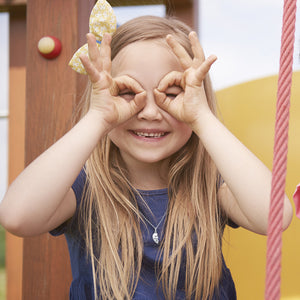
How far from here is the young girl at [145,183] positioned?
2.03 feet

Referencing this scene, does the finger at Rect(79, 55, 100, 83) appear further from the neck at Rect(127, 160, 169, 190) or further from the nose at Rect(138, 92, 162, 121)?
the neck at Rect(127, 160, 169, 190)

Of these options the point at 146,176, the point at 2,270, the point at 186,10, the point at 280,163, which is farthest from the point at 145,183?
the point at 2,270

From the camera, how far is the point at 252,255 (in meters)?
0.93

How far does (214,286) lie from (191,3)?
800mm

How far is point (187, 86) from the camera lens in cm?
67

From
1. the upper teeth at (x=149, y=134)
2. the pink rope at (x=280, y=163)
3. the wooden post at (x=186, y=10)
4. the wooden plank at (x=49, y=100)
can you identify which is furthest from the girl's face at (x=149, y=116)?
the wooden post at (x=186, y=10)

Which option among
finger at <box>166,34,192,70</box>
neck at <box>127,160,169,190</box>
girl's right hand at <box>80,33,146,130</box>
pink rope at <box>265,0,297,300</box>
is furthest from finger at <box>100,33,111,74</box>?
pink rope at <box>265,0,297,300</box>

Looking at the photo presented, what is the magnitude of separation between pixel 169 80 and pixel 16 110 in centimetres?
86

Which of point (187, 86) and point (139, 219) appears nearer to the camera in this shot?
point (187, 86)

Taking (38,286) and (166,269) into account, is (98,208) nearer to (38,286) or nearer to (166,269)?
(166,269)

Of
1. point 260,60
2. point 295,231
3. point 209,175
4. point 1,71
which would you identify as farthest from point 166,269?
point 1,71

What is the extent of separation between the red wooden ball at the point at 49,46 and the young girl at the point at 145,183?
0.16 meters

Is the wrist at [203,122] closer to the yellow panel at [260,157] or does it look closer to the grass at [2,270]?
the yellow panel at [260,157]

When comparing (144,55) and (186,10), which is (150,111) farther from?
(186,10)
